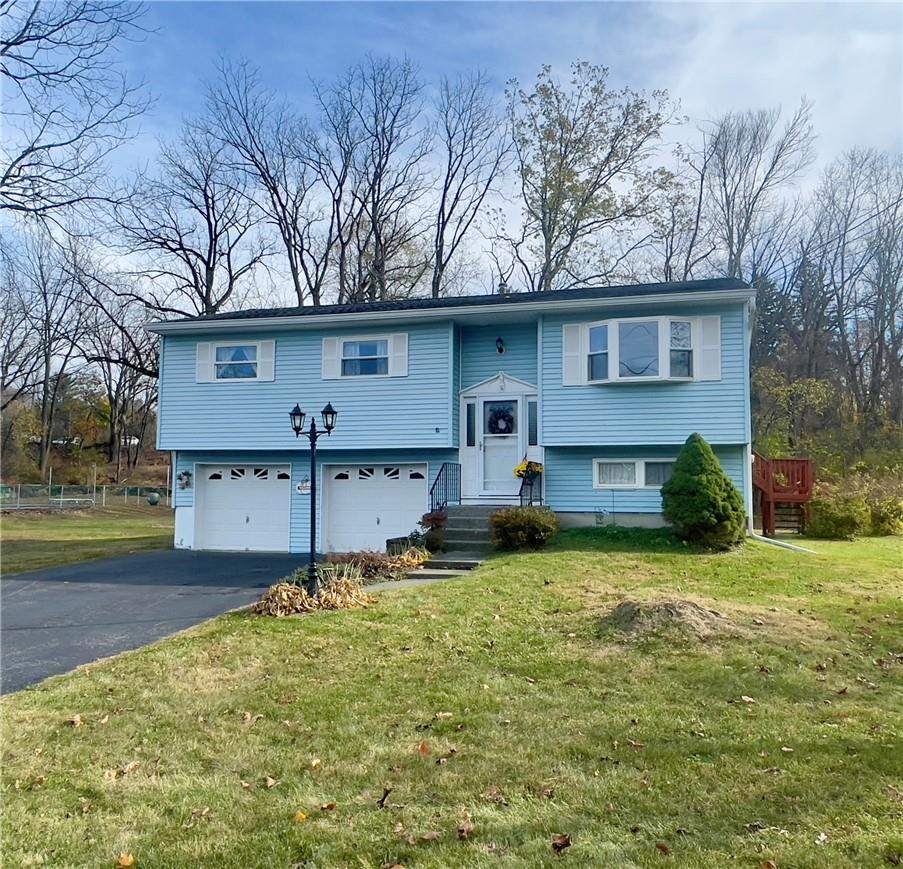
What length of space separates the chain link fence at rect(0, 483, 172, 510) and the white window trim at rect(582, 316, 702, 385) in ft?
98.5

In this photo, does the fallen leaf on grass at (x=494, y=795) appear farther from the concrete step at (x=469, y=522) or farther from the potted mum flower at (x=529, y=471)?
the potted mum flower at (x=529, y=471)

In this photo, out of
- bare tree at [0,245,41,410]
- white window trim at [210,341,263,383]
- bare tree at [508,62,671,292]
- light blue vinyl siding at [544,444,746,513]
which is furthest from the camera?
bare tree at [0,245,41,410]

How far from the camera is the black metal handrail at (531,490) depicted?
1418 cm

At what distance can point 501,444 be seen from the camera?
15.1 metres

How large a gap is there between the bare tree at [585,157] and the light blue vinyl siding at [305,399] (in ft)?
43.3

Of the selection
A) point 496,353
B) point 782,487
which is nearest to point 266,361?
point 496,353

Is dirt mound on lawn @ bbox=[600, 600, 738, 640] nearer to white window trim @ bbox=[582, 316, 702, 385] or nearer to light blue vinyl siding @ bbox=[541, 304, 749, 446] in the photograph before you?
light blue vinyl siding @ bbox=[541, 304, 749, 446]

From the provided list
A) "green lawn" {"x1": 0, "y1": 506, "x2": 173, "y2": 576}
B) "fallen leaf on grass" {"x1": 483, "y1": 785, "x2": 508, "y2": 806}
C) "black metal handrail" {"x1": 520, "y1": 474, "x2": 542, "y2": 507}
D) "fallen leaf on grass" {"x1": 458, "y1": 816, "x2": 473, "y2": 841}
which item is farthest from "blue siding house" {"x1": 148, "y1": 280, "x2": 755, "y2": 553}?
"fallen leaf on grass" {"x1": 458, "y1": 816, "x2": 473, "y2": 841}

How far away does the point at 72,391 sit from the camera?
157 feet

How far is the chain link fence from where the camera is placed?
109 ft

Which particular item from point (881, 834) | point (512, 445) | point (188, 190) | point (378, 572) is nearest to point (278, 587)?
point (378, 572)

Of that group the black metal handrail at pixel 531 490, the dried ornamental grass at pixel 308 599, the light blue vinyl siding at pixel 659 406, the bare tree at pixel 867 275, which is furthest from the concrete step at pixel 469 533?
the bare tree at pixel 867 275

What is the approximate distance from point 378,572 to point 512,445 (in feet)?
17.3

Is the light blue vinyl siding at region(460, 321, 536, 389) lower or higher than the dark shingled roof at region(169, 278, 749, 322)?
lower
